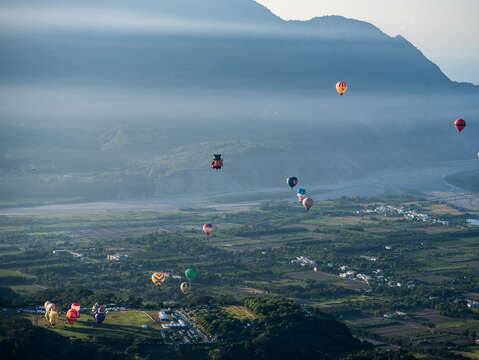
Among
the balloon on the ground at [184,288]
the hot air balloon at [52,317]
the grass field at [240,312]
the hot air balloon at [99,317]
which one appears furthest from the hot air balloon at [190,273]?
the hot air balloon at [52,317]

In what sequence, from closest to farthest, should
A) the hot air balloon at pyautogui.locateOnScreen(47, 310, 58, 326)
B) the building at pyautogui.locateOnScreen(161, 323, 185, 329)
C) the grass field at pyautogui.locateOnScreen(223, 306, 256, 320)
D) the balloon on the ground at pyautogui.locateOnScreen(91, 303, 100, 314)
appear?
1. the hot air balloon at pyautogui.locateOnScreen(47, 310, 58, 326)
2. the building at pyautogui.locateOnScreen(161, 323, 185, 329)
3. the grass field at pyautogui.locateOnScreen(223, 306, 256, 320)
4. the balloon on the ground at pyautogui.locateOnScreen(91, 303, 100, 314)

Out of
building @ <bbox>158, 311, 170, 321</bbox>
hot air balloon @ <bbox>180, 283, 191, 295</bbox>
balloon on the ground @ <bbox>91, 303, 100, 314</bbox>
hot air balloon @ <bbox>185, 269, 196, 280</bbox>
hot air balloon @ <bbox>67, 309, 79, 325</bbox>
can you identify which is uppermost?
hot air balloon @ <bbox>67, 309, 79, 325</bbox>

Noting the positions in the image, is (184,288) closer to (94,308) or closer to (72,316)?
(94,308)

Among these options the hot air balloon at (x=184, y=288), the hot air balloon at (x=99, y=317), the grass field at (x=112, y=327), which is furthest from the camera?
the hot air balloon at (x=184, y=288)

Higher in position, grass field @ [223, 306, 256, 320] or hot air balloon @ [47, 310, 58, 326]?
hot air balloon @ [47, 310, 58, 326]

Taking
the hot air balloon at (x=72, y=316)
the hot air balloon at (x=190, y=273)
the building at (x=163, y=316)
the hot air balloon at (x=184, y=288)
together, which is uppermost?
the hot air balloon at (x=72, y=316)

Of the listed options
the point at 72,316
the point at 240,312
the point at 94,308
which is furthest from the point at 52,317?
the point at 240,312

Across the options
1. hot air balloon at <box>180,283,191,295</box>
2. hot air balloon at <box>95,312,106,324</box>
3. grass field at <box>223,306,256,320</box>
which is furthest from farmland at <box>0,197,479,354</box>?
hot air balloon at <box>180,283,191,295</box>

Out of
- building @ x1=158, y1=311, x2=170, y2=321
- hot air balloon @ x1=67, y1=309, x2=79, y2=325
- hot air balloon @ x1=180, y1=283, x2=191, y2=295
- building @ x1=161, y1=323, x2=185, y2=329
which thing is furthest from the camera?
hot air balloon @ x1=180, y1=283, x2=191, y2=295

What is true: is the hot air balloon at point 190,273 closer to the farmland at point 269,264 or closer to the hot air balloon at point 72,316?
the farmland at point 269,264

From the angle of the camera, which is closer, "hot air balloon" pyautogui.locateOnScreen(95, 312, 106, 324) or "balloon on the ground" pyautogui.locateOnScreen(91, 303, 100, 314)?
"hot air balloon" pyautogui.locateOnScreen(95, 312, 106, 324)

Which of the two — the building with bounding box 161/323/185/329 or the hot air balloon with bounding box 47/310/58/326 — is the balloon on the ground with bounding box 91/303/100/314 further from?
the building with bounding box 161/323/185/329
